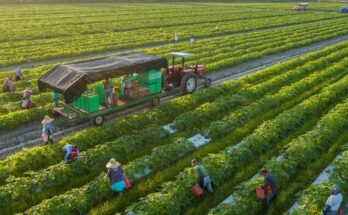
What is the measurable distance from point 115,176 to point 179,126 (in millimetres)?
6397

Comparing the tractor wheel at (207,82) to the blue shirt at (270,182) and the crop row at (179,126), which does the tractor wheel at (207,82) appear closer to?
the crop row at (179,126)

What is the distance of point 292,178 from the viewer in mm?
13828

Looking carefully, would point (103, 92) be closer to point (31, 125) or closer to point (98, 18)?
point (31, 125)

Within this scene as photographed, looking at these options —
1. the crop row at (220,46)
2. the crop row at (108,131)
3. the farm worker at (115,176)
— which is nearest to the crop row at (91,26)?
the crop row at (220,46)

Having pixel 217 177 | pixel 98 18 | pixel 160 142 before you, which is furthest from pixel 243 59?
pixel 98 18

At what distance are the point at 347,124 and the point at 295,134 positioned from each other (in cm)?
303

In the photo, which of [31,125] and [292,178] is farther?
[31,125]

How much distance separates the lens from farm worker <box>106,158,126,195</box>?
40.6 ft

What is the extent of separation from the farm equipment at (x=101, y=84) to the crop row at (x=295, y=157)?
322 inches

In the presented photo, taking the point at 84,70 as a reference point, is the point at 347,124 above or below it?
below

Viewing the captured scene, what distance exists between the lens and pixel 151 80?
20500 millimetres

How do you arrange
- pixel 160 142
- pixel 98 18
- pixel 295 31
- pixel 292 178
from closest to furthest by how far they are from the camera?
pixel 292 178, pixel 160 142, pixel 295 31, pixel 98 18

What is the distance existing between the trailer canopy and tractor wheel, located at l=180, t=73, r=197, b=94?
2259 mm

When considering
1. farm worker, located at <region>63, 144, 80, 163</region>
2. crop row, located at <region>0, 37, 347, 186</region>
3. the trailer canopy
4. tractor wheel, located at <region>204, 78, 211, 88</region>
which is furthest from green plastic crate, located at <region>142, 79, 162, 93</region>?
farm worker, located at <region>63, 144, 80, 163</region>
